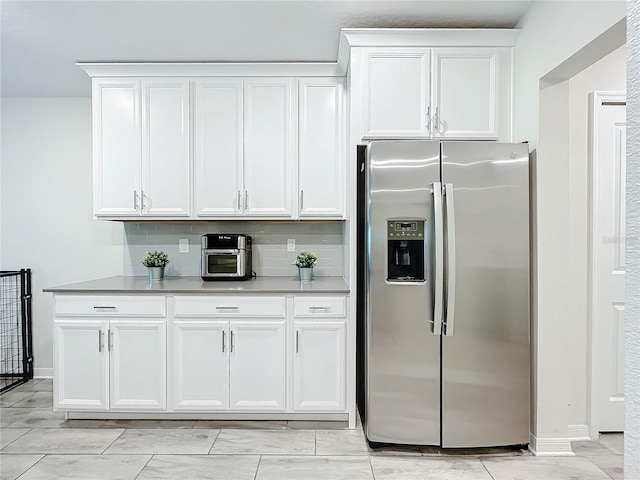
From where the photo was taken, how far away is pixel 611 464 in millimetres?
2498

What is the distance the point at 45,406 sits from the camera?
3.32 m

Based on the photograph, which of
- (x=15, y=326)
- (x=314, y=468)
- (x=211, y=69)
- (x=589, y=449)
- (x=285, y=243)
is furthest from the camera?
(x=15, y=326)

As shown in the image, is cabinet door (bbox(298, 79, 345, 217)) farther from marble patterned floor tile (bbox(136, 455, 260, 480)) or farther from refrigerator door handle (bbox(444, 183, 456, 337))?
marble patterned floor tile (bbox(136, 455, 260, 480))

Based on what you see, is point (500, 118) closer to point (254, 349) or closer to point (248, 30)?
point (248, 30)

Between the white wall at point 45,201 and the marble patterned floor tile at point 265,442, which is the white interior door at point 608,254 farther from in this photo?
the white wall at point 45,201

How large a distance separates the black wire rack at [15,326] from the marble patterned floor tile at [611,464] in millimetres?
4377

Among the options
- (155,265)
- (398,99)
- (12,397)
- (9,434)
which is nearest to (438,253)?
(398,99)

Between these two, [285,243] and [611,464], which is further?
[285,243]

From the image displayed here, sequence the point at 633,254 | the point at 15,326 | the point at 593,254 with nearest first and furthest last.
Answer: the point at 633,254, the point at 593,254, the point at 15,326

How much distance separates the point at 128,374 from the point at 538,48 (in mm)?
3263

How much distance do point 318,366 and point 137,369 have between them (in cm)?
122

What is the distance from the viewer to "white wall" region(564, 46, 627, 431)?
2783mm

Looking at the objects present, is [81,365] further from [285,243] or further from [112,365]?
[285,243]

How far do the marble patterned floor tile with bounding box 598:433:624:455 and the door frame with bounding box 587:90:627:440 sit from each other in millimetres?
63
